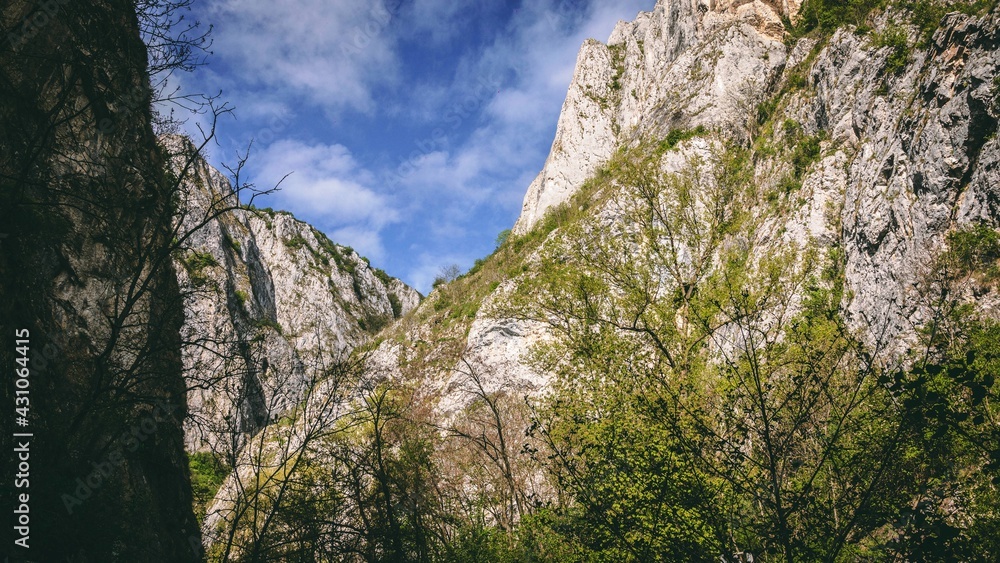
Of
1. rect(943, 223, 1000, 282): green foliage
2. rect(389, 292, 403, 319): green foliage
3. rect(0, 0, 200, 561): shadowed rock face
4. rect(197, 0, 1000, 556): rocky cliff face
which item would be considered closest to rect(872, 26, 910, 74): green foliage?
rect(197, 0, 1000, 556): rocky cliff face

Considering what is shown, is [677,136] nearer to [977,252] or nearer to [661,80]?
[661,80]

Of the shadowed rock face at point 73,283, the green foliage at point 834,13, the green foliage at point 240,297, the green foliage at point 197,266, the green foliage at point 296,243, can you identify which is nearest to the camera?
the shadowed rock face at point 73,283

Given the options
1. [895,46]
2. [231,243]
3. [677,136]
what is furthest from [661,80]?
[231,243]

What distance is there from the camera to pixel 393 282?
298ft

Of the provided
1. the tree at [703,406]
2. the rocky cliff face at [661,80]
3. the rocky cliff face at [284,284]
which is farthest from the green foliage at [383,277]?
the tree at [703,406]

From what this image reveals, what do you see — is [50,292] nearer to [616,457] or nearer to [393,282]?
[616,457]

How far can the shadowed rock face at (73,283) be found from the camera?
3.80 metres

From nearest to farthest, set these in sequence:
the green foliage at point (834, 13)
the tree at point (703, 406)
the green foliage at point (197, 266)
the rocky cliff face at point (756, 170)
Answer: the tree at point (703, 406) → the green foliage at point (197, 266) → the rocky cliff face at point (756, 170) → the green foliage at point (834, 13)

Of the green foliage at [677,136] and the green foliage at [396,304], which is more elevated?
the green foliage at [396,304]

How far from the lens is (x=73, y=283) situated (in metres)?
5.89

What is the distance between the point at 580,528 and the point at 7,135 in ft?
25.3

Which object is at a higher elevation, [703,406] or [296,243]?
[296,243]

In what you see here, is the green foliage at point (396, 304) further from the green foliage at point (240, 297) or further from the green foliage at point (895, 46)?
the green foliage at point (895, 46)

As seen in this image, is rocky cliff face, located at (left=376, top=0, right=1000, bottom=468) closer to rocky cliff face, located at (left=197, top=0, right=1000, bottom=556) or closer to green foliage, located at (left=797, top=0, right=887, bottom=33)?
rocky cliff face, located at (left=197, top=0, right=1000, bottom=556)
